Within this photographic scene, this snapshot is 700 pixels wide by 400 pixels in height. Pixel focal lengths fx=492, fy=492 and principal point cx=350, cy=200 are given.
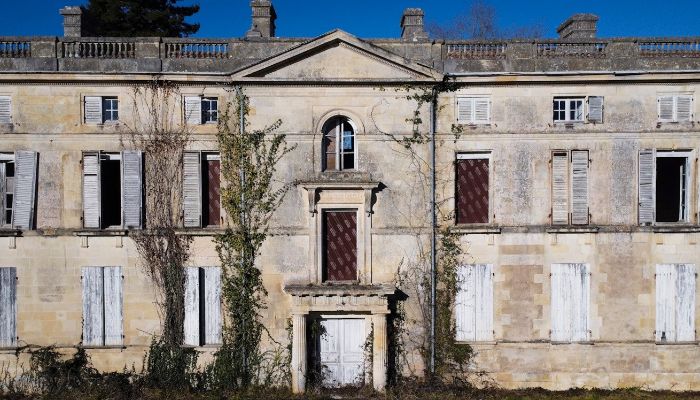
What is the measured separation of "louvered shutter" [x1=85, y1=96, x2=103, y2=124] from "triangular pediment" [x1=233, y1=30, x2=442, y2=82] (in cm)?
386

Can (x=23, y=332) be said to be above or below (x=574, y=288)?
below

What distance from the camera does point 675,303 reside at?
530 inches

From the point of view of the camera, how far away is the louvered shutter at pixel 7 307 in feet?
43.2

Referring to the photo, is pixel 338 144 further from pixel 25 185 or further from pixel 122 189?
pixel 25 185

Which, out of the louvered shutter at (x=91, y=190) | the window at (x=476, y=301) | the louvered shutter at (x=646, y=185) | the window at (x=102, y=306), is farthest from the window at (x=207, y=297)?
the louvered shutter at (x=646, y=185)

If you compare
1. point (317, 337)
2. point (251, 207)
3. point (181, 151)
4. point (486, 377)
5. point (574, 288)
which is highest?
point (181, 151)

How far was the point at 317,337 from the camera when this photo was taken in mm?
13266

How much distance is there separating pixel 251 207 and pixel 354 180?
287 centimetres

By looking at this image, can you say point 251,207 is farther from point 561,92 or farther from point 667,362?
point 667,362

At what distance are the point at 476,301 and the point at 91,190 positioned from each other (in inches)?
428

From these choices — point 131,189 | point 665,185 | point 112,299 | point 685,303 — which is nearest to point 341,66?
point 131,189

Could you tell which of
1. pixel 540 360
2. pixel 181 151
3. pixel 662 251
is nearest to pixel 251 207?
pixel 181 151

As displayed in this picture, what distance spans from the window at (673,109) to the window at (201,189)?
40.2ft

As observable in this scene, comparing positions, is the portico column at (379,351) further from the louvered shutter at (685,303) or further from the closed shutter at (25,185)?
the closed shutter at (25,185)
